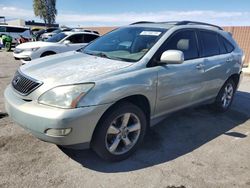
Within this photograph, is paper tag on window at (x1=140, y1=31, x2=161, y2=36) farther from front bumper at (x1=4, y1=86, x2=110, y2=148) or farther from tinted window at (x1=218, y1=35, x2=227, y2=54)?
tinted window at (x1=218, y1=35, x2=227, y2=54)

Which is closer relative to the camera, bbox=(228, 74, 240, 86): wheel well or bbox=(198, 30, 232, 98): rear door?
bbox=(198, 30, 232, 98): rear door

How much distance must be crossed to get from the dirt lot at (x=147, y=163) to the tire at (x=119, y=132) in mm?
153

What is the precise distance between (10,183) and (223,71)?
4.02m

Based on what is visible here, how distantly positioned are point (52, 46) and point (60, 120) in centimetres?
812

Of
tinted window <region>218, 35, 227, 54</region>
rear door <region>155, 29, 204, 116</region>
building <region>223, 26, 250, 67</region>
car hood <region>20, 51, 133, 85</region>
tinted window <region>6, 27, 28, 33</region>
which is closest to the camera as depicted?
car hood <region>20, 51, 133, 85</region>

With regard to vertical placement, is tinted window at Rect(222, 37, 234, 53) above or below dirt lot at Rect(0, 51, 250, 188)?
above

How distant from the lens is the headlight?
9.36ft

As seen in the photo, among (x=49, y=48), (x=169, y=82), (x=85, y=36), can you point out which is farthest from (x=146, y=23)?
(x=85, y=36)

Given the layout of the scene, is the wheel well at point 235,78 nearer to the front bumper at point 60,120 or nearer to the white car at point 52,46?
the front bumper at point 60,120

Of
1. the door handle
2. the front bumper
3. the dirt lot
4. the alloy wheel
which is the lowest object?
the dirt lot

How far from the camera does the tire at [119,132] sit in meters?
3.15

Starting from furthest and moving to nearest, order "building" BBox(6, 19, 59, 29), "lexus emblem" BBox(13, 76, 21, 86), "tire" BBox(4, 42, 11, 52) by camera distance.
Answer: "building" BBox(6, 19, 59, 29)
"tire" BBox(4, 42, 11, 52)
"lexus emblem" BBox(13, 76, 21, 86)

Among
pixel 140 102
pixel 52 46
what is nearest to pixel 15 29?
pixel 52 46

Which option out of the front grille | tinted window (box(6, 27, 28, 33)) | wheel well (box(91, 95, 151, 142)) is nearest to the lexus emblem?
the front grille
